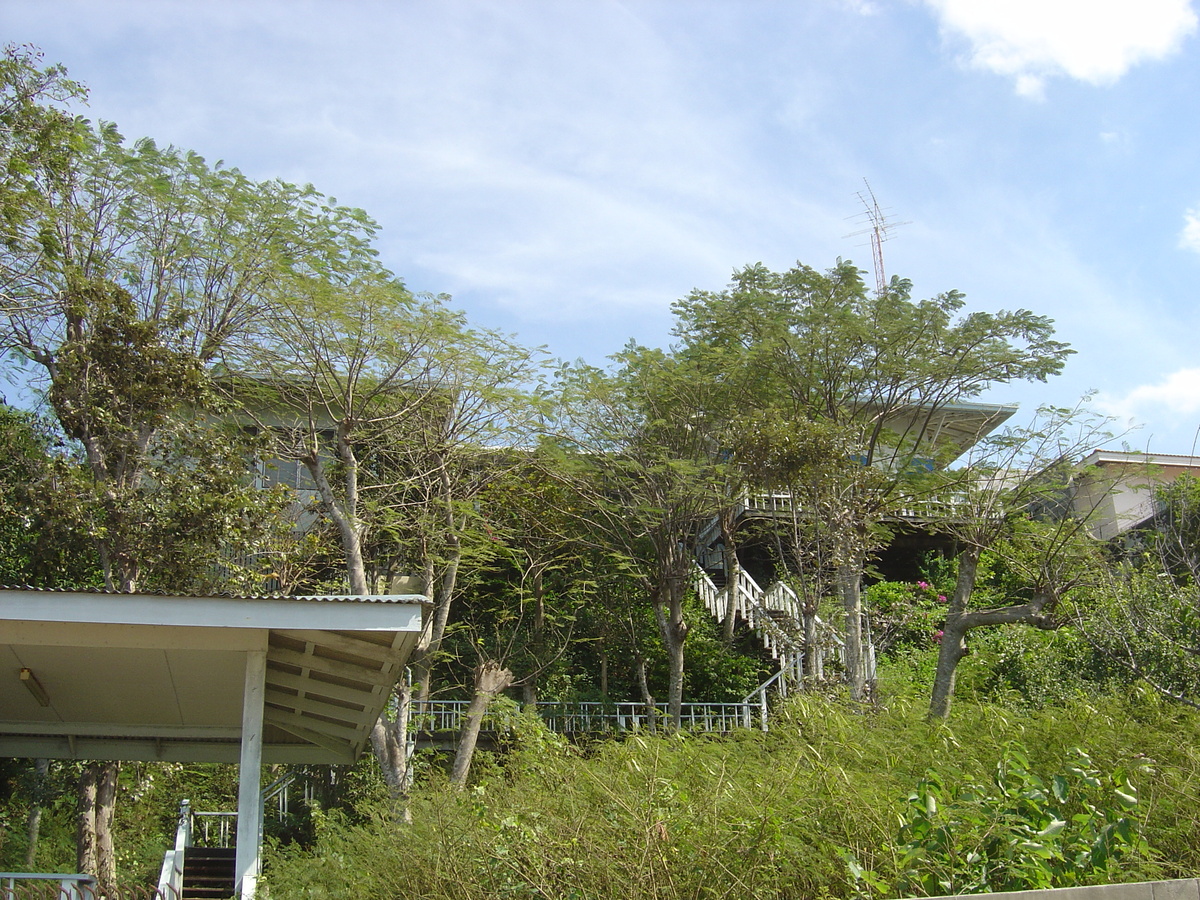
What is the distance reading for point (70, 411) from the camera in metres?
11.1

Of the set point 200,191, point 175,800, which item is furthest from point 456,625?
point 200,191

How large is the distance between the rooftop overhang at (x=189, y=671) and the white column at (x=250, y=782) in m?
0.18

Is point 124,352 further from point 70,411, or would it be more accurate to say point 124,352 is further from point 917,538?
point 917,538

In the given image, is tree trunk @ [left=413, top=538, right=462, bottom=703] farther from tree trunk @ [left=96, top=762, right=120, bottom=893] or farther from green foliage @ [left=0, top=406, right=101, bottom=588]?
green foliage @ [left=0, top=406, right=101, bottom=588]

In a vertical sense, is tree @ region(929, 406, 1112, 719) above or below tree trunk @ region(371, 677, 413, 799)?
above

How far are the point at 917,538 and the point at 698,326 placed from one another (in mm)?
7141

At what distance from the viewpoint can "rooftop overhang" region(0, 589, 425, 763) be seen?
594 cm

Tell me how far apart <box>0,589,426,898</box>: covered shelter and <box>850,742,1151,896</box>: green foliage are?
3.02 m

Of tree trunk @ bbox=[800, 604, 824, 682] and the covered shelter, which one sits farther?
tree trunk @ bbox=[800, 604, 824, 682]

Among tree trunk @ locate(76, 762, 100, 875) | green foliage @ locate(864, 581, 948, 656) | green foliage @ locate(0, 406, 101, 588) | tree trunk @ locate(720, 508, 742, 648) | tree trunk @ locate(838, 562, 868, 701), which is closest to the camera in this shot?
green foliage @ locate(0, 406, 101, 588)

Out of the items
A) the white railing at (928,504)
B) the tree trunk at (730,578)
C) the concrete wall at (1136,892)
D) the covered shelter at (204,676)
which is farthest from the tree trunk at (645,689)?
the concrete wall at (1136,892)

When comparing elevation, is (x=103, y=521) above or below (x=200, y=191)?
below

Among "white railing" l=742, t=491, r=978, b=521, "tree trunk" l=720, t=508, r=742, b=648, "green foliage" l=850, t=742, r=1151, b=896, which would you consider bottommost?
"green foliage" l=850, t=742, r=1151, b=896

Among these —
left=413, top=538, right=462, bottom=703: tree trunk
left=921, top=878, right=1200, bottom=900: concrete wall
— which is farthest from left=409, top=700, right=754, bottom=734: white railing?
left=921, top=878, right=1200, bottom=900: concrete wall
